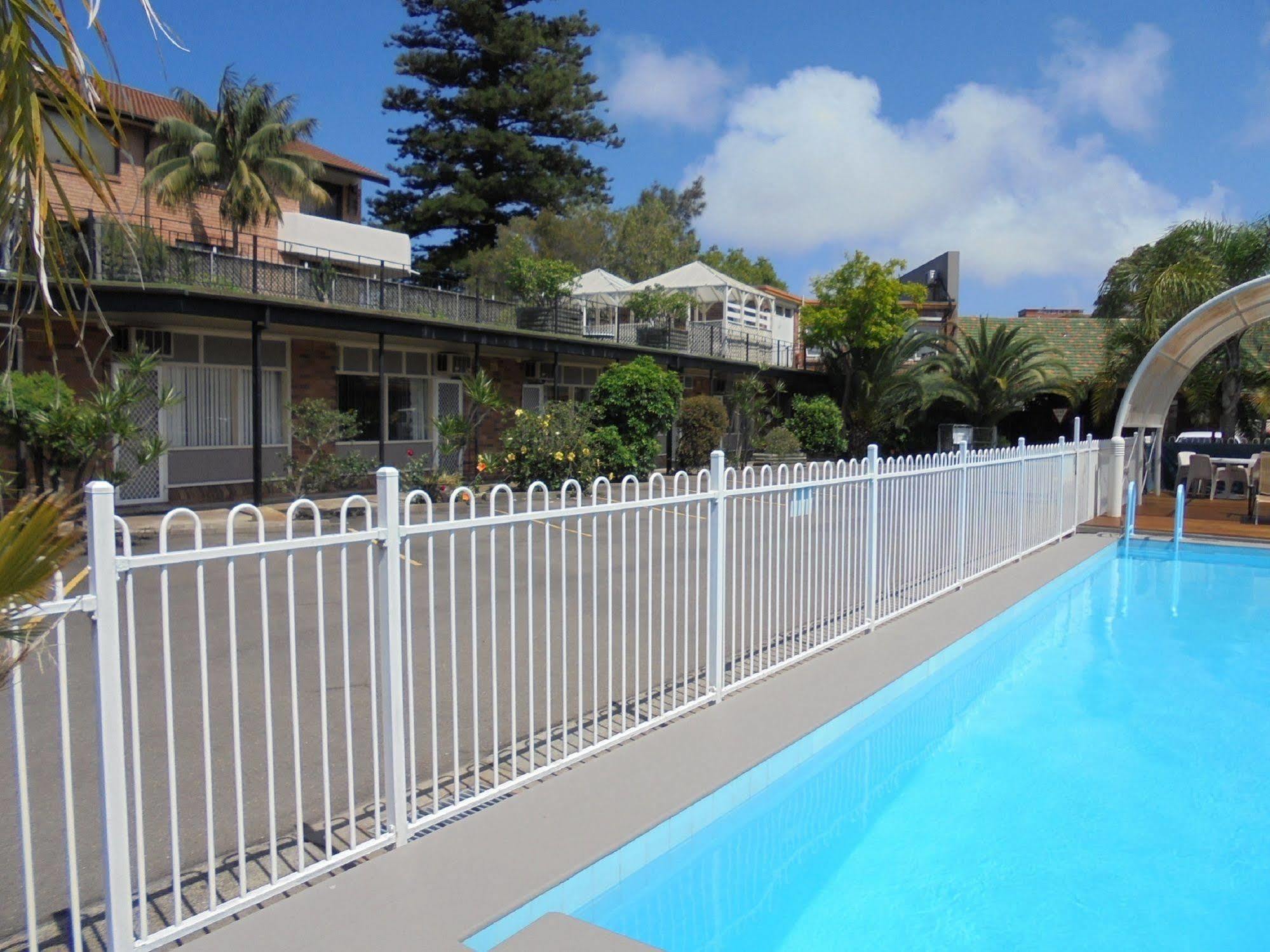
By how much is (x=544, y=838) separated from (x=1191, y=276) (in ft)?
70.5

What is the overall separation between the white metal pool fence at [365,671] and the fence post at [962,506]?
0.17 feet

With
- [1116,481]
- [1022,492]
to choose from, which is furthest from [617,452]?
[1022,492]

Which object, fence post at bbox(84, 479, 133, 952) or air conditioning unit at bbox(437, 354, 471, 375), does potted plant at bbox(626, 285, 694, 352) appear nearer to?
air conditioning unit at bbox(437, 354, 471, 375)

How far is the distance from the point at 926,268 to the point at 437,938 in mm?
46369

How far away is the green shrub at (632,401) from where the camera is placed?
21766mm

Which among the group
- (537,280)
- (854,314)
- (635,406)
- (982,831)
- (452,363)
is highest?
(537,280)

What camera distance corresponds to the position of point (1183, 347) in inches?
716

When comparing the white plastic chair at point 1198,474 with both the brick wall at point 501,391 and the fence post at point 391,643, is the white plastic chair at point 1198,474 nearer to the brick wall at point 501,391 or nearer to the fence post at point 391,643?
the brick wall at point 501,391

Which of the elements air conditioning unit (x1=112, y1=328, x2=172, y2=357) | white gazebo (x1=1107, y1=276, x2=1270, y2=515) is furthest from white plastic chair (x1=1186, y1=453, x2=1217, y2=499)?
air conditioning unit (x1=112, y1=328, x2=172, y2=357)

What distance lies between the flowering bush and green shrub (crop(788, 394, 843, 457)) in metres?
11.5

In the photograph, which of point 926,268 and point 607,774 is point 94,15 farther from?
point 926,268

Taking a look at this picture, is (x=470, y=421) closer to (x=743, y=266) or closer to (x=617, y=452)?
(x=617, y=452)

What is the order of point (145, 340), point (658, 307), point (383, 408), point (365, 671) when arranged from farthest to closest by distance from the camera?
point (658, 307)
point (383, 408)
point (145, 340)
point (365, 671)

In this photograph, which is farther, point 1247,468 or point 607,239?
point 607,239
